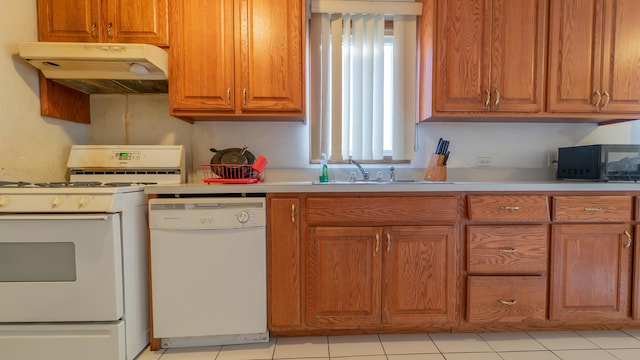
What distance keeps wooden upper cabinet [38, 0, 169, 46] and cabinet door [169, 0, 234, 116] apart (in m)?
0.13

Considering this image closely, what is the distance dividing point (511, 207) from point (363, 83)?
4.05 ft

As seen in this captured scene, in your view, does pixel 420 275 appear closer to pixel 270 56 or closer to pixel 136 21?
pixel 270 56

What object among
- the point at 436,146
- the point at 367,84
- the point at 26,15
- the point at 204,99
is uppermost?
the point at 26,15

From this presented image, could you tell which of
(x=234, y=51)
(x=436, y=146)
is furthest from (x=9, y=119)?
(x=436, y=146)

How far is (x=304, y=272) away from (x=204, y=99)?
118 centimetres

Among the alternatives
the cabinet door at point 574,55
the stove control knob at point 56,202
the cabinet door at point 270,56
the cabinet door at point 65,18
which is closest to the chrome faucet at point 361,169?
the cabinet door at point 270,56

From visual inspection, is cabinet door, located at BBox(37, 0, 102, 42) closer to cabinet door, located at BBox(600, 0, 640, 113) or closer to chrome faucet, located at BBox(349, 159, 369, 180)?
chrome faucet, located at BBox(349, 159, 369, 180)

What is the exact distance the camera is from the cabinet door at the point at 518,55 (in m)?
1.75

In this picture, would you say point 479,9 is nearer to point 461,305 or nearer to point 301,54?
point 301,54

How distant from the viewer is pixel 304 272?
1.51m

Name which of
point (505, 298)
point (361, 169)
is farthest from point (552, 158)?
point (361, 169)

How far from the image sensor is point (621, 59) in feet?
5.80

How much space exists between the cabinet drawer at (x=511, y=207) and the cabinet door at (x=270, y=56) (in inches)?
46.3

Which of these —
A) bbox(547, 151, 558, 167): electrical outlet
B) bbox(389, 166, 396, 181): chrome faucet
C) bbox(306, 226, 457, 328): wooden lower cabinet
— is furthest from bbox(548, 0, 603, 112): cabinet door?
bbox(306, 226, 457, 328): wooden lower cabinet
